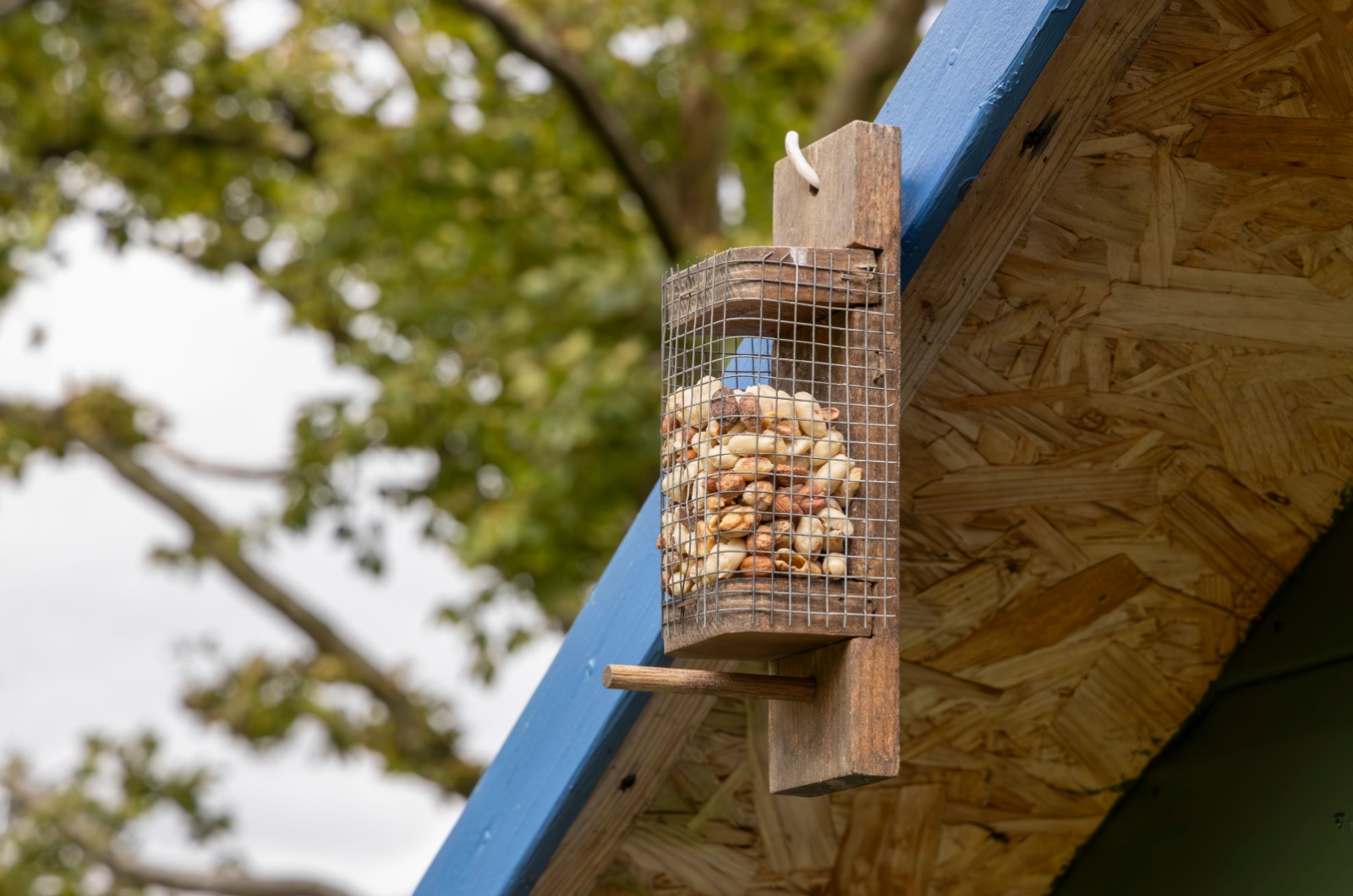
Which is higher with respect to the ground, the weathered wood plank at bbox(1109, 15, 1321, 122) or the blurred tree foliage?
the blurred tree foliage

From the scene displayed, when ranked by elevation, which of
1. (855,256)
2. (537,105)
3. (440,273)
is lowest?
(855,256)

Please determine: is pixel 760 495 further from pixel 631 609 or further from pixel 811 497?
pixel 631 609

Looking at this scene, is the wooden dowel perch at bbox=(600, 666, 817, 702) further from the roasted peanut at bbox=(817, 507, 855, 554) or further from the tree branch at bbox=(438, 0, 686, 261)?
the tree branch at bbox=(438, 0, 686, 261)

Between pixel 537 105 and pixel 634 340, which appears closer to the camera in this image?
pixel 634 340

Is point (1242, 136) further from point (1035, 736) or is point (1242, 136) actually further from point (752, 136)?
point (752, 136)

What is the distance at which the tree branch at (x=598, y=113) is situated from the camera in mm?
5250

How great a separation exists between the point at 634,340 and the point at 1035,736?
10.8 feet

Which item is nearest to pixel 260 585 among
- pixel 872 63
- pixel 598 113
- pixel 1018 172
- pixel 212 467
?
pixel 212 467

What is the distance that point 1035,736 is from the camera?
171 cm

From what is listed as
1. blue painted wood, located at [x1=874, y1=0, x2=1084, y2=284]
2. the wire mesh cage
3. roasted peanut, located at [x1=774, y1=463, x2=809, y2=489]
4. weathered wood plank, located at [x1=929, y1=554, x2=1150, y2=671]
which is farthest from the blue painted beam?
weathered wood plank, located at [x1=929, y1=554, x2=1150, y2=671]

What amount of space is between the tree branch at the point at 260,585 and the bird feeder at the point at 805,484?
529cm

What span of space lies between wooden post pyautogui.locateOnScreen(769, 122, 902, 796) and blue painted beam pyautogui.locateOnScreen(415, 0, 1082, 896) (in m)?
0.05

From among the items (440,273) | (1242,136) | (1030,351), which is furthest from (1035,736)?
(440,273)

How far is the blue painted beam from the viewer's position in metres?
1.15
